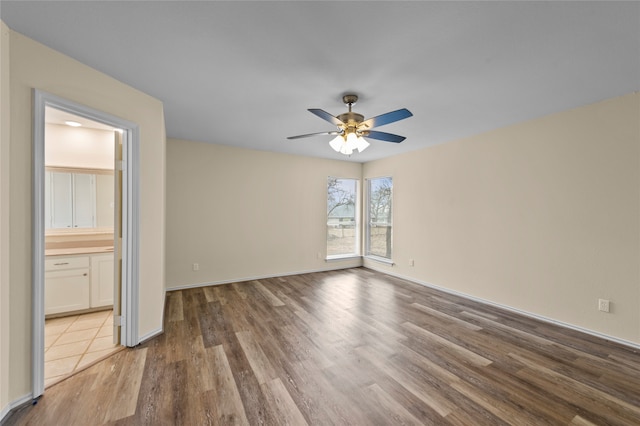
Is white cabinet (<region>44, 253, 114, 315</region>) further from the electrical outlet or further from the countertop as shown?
the electrical outlet

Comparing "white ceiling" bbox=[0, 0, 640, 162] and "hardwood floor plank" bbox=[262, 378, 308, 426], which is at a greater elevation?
"white ceiling" bbox=[0, 0, 640, 162]

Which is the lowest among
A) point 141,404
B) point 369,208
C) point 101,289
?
point 141,404

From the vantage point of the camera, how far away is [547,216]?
10.3 ft

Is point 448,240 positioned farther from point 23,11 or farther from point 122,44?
point 23,11

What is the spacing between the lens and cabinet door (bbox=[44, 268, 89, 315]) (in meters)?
3.06

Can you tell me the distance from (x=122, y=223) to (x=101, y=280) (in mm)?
1486

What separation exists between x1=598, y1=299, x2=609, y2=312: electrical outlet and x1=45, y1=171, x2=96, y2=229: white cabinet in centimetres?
620

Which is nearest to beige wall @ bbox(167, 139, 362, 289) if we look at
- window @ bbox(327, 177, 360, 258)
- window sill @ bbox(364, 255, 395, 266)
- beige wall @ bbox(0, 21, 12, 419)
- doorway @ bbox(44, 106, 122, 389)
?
window @ bbox(327, 177, 360, 258)

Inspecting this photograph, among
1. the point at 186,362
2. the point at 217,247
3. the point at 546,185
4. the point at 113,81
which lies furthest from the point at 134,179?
the point at 546,185

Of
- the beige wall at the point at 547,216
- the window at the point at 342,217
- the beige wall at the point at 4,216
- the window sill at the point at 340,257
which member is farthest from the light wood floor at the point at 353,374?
the window at the point at 342,217

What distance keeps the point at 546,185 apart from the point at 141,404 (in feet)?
14.8

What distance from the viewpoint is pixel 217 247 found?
4.59 meters

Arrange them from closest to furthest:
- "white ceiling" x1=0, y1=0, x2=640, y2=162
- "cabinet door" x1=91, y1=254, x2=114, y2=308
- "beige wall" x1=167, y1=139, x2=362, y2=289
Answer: "white ceiling" x1=0, y1=0, x2=640, y2=162 < "cabinet door" x1=91, y1=254, x2=114, y2=308 < "beige wall" x1=167, y1=139, x2=362, y2=289

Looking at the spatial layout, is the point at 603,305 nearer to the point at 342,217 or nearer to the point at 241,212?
the point at 342,217
